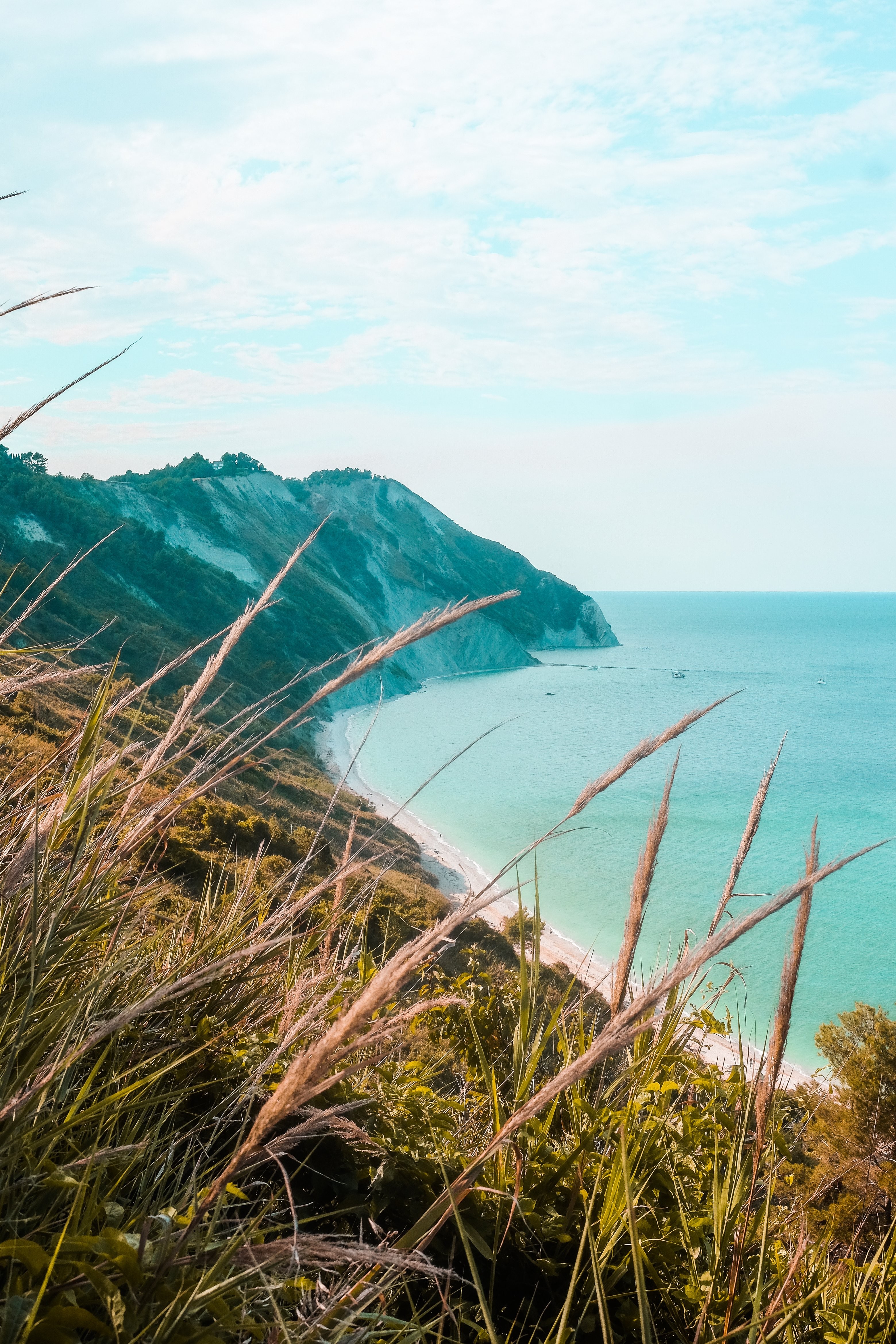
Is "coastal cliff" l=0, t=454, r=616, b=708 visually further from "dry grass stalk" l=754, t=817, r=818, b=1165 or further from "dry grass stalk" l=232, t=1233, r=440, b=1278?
"dry grass stalk" l=232, t=1233, r=440, b=1278

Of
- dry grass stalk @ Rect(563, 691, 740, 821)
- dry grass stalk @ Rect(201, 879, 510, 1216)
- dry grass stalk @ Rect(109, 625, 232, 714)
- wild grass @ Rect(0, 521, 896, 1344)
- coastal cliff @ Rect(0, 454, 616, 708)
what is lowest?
wild grass @ Rect(0, 521, 896, 1344)

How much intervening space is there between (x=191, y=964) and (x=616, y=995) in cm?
90

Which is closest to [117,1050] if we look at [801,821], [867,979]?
[867,979]

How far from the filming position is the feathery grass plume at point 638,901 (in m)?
1.57

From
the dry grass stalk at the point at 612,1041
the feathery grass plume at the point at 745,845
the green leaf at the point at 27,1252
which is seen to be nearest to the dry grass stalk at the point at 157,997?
the green leaf at the point at 27,1252

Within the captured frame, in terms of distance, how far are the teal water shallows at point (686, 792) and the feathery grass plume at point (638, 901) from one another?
4.7 inches

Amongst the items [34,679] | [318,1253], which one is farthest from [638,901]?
[34,679]

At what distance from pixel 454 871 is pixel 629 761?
2997cm

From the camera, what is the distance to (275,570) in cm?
7219

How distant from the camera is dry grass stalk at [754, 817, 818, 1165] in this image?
4.69ft

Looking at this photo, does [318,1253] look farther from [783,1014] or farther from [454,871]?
[454,871]

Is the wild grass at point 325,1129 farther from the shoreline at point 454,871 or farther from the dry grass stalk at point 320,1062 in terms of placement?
the shoreline at point 454,871

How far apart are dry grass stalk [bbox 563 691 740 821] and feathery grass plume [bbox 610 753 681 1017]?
0.54 feet

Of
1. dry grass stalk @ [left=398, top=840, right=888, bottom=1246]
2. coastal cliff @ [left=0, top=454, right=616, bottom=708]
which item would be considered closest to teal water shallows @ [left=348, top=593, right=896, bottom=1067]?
dry grass stalk @ [left=398, top=840, right=888, bottom=1246]
